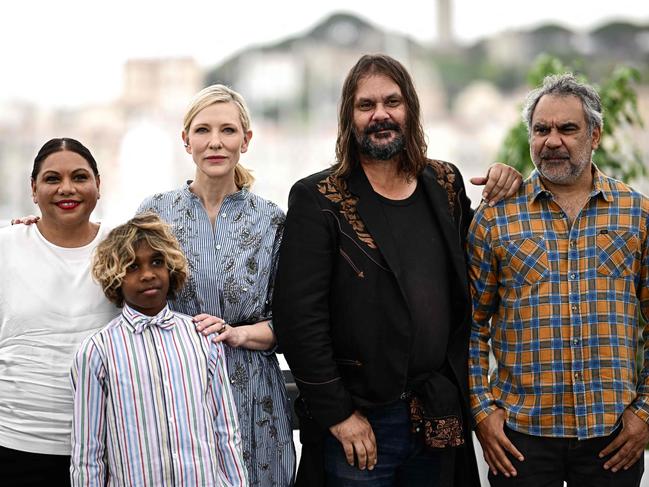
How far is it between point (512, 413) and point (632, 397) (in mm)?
294

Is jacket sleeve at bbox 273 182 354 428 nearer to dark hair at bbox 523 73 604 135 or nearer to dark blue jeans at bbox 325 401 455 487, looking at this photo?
dark blue jeans at bbox 325 401 455 487

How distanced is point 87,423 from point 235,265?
516mm

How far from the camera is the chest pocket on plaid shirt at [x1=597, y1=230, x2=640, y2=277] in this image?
1957 millimetres

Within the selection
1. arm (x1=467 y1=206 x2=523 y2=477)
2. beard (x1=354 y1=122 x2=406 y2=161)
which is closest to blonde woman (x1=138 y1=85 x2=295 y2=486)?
beard (x1=354 y1=122 x2=406 y2=161)

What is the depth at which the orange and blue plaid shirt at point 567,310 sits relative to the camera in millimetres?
1941

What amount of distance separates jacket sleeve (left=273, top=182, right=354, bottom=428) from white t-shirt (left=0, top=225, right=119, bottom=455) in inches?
16.9

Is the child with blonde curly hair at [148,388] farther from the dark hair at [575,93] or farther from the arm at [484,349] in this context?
the dark hair at [575,93]

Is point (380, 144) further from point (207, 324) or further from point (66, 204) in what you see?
point (66, 204)

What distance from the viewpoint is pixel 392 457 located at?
1.96m

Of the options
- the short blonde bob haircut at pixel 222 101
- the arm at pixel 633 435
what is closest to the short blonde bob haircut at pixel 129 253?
the short blonde bob haircut at pixel 222 101

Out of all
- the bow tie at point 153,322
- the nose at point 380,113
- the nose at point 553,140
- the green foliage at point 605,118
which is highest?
the green foliage at point 605,118

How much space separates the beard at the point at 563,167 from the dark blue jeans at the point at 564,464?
0.63m

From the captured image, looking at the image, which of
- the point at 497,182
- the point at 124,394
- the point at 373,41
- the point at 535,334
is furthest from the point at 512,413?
the point at 373,41

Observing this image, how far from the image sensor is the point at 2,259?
6.44 ft
